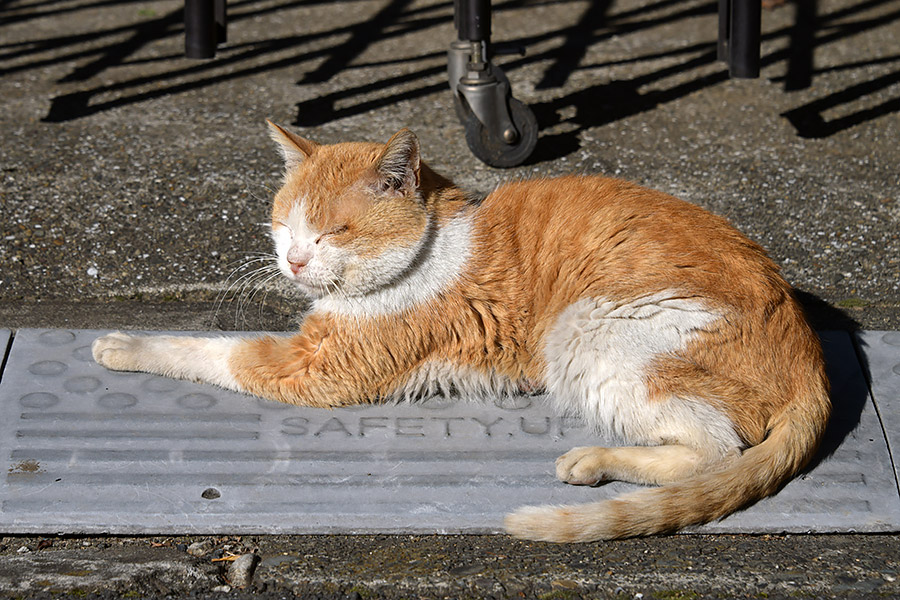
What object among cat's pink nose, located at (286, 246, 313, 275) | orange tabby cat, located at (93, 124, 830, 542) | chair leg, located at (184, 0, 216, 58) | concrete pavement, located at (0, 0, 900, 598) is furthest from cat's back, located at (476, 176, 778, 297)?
chair leg, located at (184, 0, 216, 58)

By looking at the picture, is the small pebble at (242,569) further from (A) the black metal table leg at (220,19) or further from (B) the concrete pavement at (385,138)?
(A) the black metal table leg at (220,19)

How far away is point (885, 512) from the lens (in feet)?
8.21

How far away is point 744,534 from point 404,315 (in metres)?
1.18

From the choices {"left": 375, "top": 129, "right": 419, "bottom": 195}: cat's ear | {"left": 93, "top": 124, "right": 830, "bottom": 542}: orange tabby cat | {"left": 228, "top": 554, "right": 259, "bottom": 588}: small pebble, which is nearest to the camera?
{"left": 228, "top": 554, "right": 259, "bottom": 588}: small pebble

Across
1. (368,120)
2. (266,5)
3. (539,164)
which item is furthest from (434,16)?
(539,164)

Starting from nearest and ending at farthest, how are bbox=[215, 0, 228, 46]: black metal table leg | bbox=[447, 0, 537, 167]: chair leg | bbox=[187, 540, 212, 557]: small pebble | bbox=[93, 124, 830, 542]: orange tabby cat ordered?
bbox=[187, 540, 212, 557]: small pebble → bbox=[93, 124, 830, 542]: orange tabby cat → bbox=[447, 0, 537, 167]: chair leg → bbox=[215, 0, 228, 46]: black metal table leg

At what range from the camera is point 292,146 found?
287 centimetres

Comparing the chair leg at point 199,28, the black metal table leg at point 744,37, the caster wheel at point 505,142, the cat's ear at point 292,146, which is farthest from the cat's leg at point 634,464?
the chair leg at point 199,28

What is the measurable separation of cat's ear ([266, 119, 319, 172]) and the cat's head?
0.03 metres

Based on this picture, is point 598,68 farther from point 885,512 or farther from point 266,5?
point 885,512

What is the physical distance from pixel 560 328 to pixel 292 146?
40.6 inches

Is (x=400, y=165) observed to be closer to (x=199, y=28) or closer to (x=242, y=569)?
(x=242, y=569)

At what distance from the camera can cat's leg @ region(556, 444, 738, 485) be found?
251 centimetres

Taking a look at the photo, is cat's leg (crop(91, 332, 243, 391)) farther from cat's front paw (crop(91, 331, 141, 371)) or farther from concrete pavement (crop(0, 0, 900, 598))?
concrete pavement (crop(0, 0, 900, 598))
